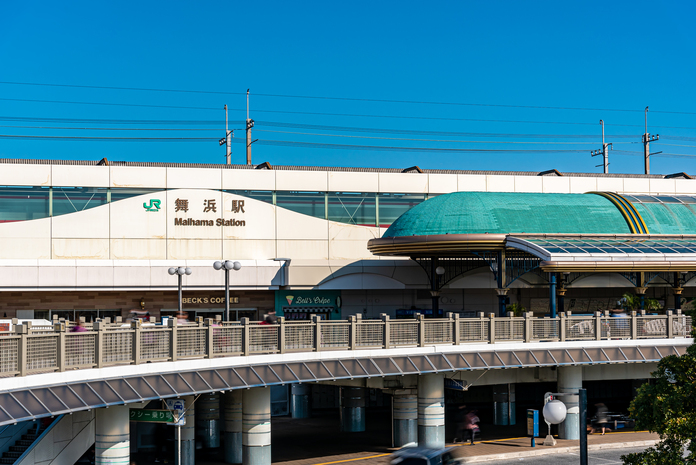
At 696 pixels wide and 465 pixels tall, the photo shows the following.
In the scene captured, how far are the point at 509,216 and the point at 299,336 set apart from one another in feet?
57.7

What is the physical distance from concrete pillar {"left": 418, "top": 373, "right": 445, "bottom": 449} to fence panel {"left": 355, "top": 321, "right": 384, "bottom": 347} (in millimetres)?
3785

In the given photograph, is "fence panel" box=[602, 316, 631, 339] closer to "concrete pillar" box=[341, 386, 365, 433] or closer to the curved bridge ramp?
"concrete pillar" box=[341, 386, 365, 433]

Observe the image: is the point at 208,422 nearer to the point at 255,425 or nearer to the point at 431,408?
the point at 255,425

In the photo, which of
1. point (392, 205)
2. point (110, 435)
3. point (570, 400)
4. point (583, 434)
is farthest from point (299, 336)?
point (392, 205)

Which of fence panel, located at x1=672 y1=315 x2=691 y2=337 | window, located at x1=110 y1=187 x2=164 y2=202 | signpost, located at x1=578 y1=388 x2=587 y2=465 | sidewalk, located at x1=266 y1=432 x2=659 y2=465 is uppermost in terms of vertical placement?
window, located at x1=110 y1=187 x2=164 y2=202

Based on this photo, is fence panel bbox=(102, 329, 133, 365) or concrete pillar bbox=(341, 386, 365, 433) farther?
concrete pillar bbox=(341, 386, 365, 433)

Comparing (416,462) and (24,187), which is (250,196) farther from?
(416,462)

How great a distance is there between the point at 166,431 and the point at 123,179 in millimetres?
16645

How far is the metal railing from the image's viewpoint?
20062 mm

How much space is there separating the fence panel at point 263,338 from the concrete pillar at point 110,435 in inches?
179

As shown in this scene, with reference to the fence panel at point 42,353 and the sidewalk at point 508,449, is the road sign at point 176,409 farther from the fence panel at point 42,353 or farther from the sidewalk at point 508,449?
the sidewalk at point 508,449

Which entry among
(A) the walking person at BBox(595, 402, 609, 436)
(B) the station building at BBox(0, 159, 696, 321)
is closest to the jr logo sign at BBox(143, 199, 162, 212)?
(B) the station building at BBox(0, 159, 696, 321)

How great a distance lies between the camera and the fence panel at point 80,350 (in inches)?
813

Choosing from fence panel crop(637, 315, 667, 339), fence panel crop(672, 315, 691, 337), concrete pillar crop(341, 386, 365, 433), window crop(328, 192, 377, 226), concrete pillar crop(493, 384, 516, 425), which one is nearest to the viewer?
fence panel crop(637, 315, 667, 339)
